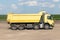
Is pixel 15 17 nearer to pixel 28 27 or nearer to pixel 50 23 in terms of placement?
pixel 28 27

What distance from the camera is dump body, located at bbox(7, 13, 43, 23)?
25.0 metres

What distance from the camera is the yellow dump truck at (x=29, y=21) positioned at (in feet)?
82.4

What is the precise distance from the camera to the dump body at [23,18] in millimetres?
→ 25047

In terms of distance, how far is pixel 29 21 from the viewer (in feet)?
82.2

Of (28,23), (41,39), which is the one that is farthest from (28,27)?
(41,39)

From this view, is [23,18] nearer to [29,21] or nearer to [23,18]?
[23,18]

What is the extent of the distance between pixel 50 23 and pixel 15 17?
15.0 ft

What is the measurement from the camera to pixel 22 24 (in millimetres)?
25375

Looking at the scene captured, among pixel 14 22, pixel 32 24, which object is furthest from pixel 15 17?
pixel 32 24

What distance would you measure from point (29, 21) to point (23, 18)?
0.90 m

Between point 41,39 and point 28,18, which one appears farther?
point 28,18

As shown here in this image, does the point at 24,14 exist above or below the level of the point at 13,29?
above

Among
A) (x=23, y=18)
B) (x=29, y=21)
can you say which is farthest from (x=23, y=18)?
(x=29, y=21)

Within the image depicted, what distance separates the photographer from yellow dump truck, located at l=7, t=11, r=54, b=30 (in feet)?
82.4
